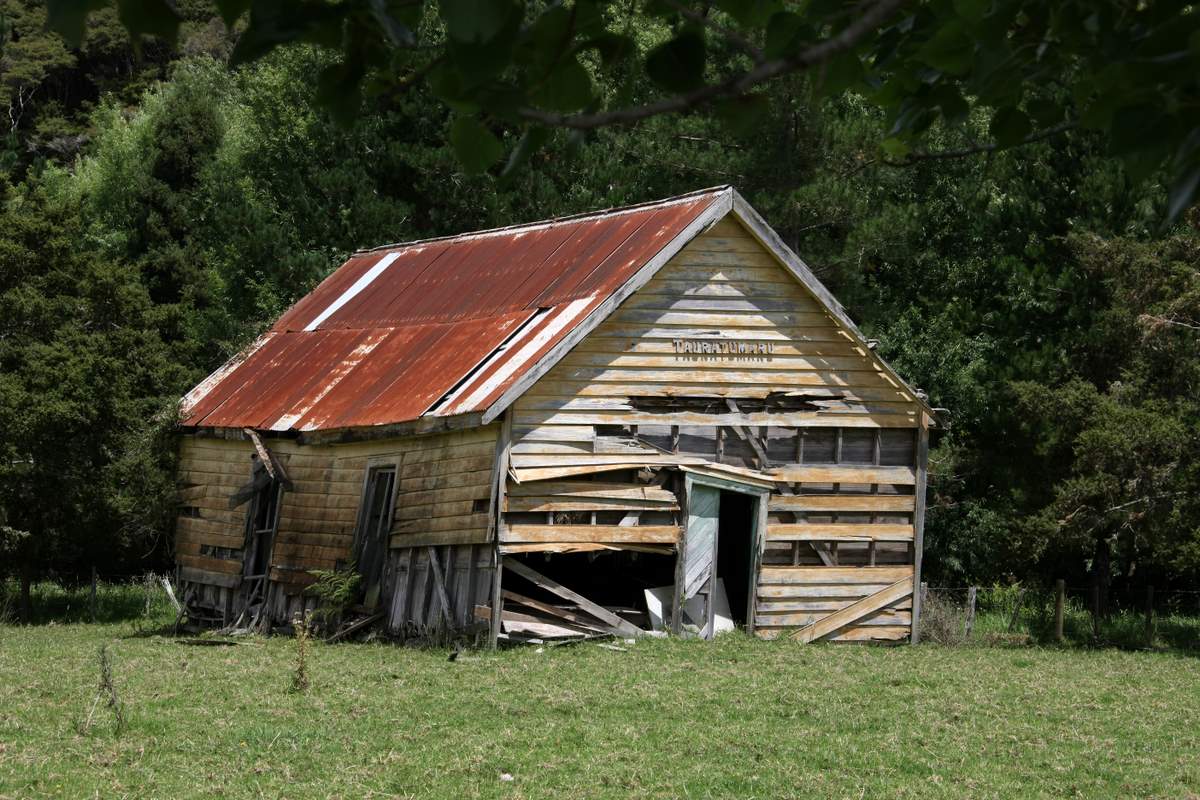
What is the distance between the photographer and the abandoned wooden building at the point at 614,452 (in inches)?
745

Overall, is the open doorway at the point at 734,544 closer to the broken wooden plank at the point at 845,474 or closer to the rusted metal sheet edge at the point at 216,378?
the broken wooden plank at the point at 845,474

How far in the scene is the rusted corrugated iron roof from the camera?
63.6ft

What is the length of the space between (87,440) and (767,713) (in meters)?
14.8

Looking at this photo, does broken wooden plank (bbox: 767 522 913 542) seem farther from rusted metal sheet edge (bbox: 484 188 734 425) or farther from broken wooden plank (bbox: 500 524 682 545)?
rusted metal sheet edge (bbox: 484 188 734 425)

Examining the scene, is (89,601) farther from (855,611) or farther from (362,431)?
(855,611)

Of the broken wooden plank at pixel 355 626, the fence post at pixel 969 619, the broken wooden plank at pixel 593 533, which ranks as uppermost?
the broken wooden plank at pixel 593 533

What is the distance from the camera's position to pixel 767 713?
43.7ft

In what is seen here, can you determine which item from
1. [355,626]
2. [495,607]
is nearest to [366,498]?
[355,626]

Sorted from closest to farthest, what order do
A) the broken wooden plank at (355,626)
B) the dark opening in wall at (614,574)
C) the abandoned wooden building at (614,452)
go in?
the abandoned wooden building at (614,452) < the broken wooden plank at (355,626) < the dark opening in wall at (614,574)

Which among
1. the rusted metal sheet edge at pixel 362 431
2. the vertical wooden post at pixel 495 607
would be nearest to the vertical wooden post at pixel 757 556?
the vertical wooden post at pixel 495 607

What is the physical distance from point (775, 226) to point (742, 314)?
51.2ft

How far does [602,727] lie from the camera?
1255 centimetres

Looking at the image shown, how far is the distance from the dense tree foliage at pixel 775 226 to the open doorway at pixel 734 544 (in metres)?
4.23

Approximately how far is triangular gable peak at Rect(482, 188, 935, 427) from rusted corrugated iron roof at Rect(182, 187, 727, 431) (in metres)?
0.34
